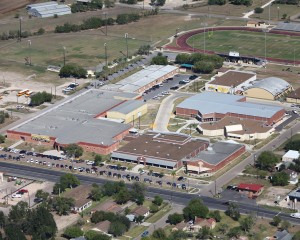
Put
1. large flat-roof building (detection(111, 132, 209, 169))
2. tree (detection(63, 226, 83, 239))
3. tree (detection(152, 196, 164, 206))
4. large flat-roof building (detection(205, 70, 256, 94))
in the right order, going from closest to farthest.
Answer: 1. tree (detection(63, 226, 83, 239))
2. tree (detection(152, 196, 164, 206))
3. large flat-roof building (detection(111, 132, 209, 169))
4. large flat-roof building (detection(205, 70, 256, 94))

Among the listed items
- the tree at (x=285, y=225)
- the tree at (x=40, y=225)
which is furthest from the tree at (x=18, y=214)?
the tree at (x=285, y=225)

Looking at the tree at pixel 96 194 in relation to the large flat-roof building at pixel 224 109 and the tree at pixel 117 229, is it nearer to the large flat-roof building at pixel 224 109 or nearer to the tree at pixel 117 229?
the tree at pixel 117 229

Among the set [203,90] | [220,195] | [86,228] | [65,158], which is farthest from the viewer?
[203,90]

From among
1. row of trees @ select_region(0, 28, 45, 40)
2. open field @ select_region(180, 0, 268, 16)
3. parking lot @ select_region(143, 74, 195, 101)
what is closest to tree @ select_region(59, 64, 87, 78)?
parking lot @ select_region(143, 74, 195, 101)

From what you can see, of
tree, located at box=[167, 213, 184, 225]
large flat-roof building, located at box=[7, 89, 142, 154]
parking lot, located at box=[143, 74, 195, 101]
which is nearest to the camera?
tree, located at box=[167, 213, 184, 225]

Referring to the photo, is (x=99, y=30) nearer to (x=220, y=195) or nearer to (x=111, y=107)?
(x=111, y=107)

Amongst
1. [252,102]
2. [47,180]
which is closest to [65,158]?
[47,180]

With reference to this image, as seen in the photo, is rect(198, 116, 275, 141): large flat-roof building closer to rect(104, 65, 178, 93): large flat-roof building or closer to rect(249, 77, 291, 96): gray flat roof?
rect(249, 77, 291, 96): gray flat roof
